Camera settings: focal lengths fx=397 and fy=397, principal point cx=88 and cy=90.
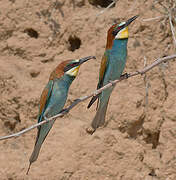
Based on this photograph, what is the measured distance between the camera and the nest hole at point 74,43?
315cm

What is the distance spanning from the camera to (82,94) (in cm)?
295

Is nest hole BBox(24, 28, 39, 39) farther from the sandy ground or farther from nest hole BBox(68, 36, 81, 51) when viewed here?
nest hole BBox(68, 36, 81, 51)

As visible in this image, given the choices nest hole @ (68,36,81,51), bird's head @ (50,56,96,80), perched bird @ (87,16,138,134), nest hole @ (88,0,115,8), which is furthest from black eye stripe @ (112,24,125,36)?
nest hole @ (88,0,115,8)

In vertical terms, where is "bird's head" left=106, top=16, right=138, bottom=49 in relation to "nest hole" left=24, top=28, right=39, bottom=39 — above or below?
above

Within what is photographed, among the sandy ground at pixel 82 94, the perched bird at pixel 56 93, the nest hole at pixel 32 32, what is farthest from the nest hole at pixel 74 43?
the perched bird at pixel 56 93

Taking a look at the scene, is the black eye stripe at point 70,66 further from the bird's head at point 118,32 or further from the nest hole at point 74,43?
the nest hole at point 74,43

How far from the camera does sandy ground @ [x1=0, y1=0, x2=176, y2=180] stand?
111 inches

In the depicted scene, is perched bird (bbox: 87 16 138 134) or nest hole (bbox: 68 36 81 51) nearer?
perched bird (bbox: 87 16 138 134)

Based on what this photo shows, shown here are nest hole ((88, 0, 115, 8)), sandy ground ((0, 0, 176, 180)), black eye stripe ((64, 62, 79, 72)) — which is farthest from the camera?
nest hole ((88, 0, 115, 8))

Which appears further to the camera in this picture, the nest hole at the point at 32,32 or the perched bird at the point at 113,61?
the nest hole at the point at 32,32

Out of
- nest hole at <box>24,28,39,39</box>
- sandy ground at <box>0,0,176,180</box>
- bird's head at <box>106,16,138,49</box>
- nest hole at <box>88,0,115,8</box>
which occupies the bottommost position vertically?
sandy ground at <box>0,0,176,180</box>

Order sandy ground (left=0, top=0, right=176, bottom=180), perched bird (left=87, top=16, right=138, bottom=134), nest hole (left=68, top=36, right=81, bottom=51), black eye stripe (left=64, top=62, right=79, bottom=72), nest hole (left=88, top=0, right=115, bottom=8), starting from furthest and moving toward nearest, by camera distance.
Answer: nest hole (left=88, top=0, right=115, bottom=8) → nest hole (left=68, top=36, right=81, bottom=51) → sandy ground (left=0, top=0, right=176, bottom=180) → perched bird (left=87, top=16, right=138, bottom=134) → black eye stripe (left=64, top=62, right=79, bottom=72)

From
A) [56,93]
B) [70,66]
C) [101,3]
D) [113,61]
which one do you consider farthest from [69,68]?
[101,3]

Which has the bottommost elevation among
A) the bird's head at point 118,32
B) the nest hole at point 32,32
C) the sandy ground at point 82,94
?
the sandy ground at point 82,94
